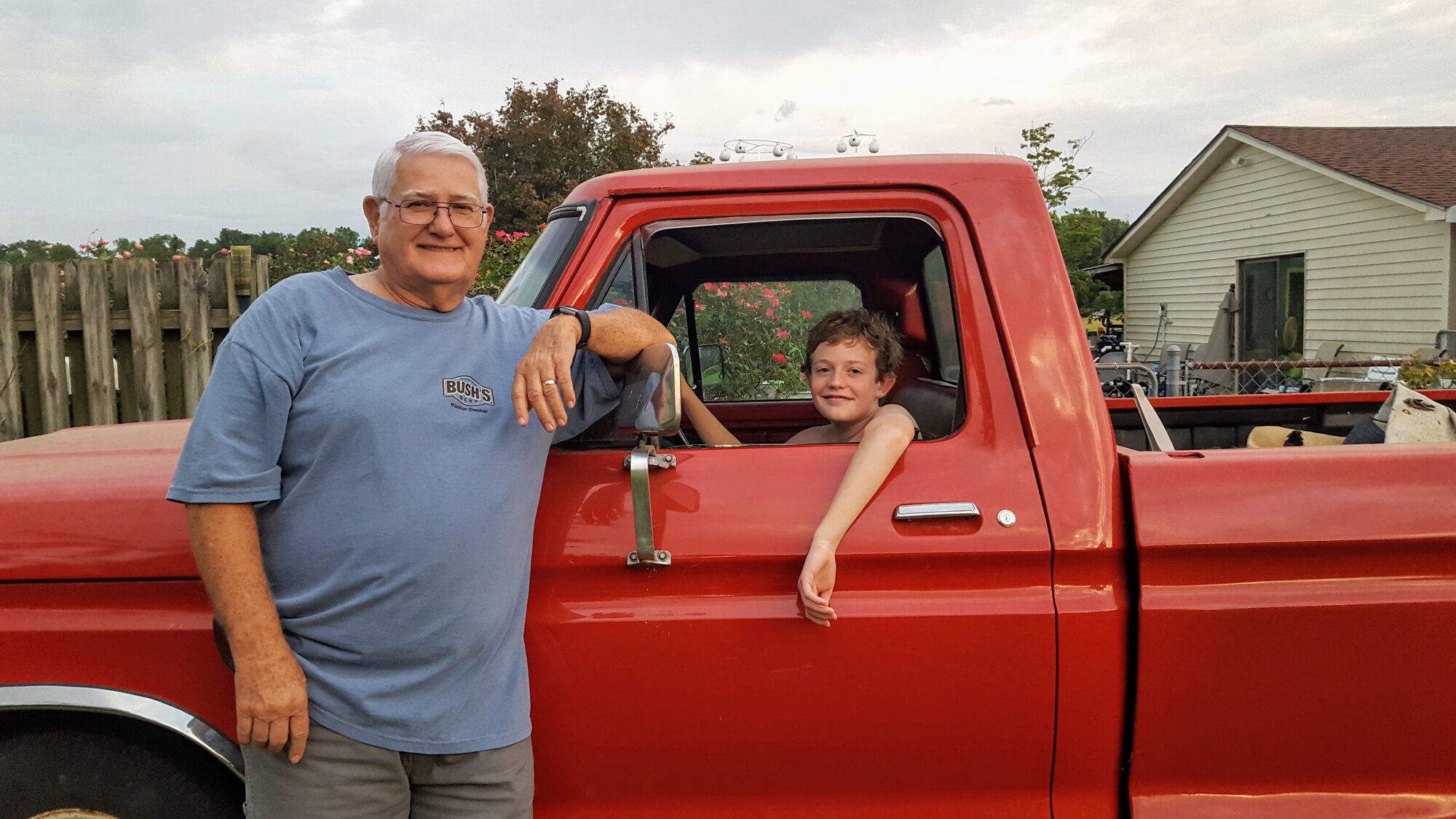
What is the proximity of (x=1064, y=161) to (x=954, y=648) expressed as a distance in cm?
1682

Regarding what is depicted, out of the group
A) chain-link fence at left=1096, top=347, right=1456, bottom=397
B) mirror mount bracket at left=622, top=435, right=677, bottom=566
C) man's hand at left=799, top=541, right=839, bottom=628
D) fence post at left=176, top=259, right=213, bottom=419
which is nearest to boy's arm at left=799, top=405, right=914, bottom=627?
man's hand at left=799, top=541, right=839, bottom=628

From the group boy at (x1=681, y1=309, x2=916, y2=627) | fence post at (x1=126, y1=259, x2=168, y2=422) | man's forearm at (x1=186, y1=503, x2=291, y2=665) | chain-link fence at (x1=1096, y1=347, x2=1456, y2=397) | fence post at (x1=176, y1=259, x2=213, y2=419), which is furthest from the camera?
chain-link fence at (x1=1096, y1=347, x2=1456, y2=397)

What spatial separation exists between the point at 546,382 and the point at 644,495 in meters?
0.29

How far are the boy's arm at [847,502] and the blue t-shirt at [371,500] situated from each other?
0.57 m

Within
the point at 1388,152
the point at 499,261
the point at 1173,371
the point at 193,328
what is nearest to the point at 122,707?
the point at 193,328

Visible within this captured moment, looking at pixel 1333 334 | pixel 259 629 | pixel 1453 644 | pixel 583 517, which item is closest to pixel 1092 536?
pixel 1453 644

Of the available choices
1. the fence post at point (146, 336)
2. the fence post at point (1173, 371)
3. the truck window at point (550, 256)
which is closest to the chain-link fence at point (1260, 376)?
the fence post at point (1173, 371)

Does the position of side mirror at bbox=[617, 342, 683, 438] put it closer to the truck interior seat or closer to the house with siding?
the truck interior seat

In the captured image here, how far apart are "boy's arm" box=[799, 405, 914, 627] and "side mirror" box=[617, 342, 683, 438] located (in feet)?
1.20

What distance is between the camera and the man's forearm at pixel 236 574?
60.9 inches

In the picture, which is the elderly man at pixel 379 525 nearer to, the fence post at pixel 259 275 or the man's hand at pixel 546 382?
the man's hand at pixel 546 382

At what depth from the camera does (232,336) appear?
1.59m

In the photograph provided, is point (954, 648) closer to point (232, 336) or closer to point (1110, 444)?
point (1110, 444)

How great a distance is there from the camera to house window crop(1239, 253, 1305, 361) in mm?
13438
